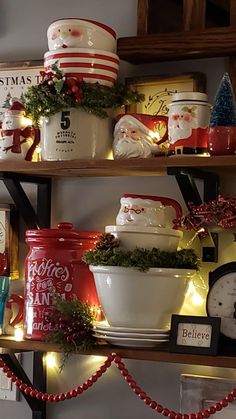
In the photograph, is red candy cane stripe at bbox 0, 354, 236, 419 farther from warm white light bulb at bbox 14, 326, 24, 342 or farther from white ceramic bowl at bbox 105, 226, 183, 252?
white ceramic bowl at bbox 105, 226, 183, 252

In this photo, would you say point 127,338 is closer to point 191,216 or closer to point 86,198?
point 191,216

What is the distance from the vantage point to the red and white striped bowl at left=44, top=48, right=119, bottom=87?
1.59 metres

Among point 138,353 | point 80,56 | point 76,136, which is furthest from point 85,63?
point 138,353

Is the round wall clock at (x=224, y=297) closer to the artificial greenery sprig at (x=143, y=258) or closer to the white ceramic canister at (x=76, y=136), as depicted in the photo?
the artificial greenery sprig at (x=143, y=258)

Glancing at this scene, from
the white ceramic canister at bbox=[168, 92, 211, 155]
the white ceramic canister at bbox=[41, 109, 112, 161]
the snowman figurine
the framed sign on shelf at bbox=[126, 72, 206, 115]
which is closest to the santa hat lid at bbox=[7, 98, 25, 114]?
the snowman figurine

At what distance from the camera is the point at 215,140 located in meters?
1.46

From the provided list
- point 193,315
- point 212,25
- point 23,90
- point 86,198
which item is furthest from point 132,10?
point 193,315

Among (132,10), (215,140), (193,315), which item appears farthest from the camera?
(132,10)

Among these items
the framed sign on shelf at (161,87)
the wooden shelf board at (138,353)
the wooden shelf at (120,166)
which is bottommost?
the wooden shelf board at (138,353)

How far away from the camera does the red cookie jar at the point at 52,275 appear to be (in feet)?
5.29

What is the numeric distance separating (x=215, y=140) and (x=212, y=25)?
0.41 meters

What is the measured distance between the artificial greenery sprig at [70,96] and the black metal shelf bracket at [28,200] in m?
0.15

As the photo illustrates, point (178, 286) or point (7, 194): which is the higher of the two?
point (7, 194)

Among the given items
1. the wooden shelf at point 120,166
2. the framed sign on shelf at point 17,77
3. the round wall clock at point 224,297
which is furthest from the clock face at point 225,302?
the framed sign on shelf at point 17,77
